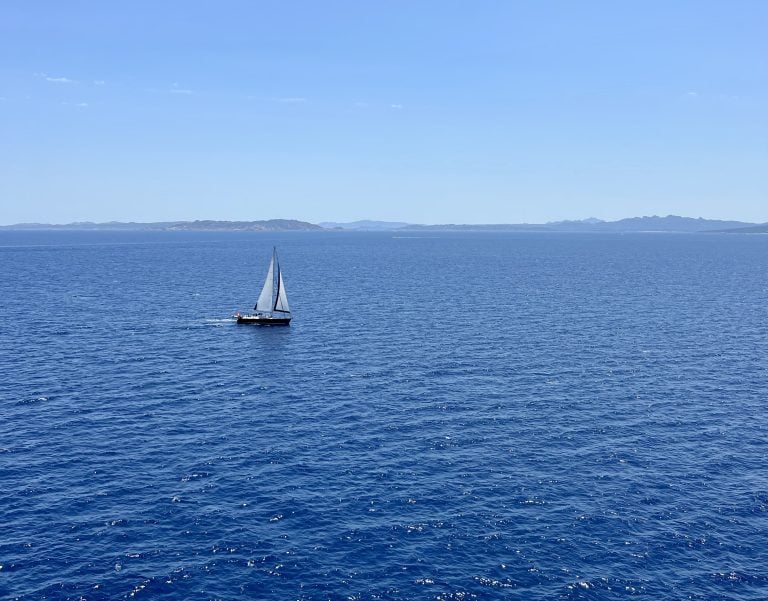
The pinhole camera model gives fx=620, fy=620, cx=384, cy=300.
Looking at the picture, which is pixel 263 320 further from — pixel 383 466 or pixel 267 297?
pixel 383 466

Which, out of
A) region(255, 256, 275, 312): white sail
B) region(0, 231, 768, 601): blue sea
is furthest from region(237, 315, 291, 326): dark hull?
region(0, 231, 768, 601): blue sea

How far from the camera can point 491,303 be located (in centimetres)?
17300

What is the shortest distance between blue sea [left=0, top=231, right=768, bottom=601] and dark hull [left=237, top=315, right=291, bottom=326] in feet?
47.8

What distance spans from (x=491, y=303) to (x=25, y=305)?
123828 mm

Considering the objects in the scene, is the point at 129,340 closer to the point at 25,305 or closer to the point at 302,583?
the point at 25,305

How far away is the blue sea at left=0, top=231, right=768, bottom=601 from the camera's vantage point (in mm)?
51469

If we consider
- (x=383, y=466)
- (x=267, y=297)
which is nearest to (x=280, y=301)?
(x=267, y=297)

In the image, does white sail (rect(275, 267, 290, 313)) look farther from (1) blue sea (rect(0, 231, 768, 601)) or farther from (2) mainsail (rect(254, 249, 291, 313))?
(1) blue sea (rect(0, 231, 768, 601))

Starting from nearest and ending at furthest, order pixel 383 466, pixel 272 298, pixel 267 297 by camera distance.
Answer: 1. pixel 383 466
2. pixel 272 298
3. pixel 267 297

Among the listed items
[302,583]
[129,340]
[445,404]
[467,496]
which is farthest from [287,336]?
[302,583]

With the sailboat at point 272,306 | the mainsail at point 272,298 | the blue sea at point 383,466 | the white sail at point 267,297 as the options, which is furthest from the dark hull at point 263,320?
the blue sea at point 383,466

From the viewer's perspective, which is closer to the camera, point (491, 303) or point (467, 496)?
point (467, 496)

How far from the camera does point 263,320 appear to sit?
14512cm

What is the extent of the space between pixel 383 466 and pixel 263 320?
82.0 meters
